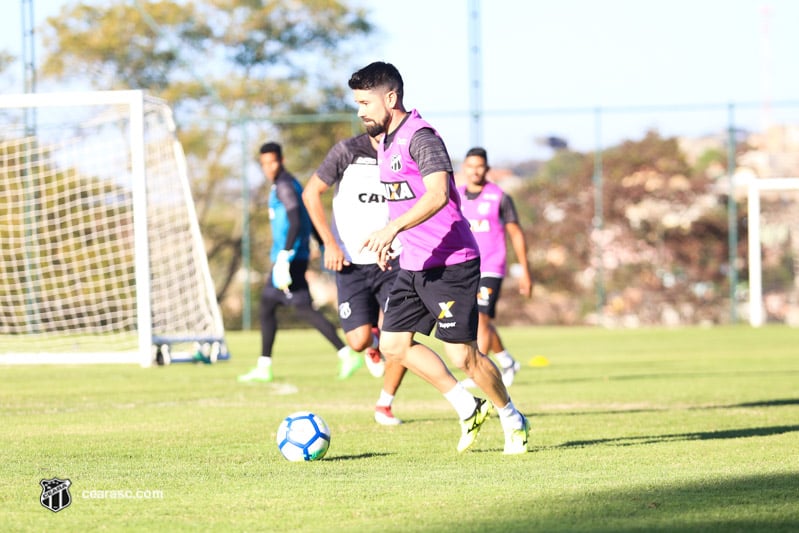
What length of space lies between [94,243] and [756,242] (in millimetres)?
14869

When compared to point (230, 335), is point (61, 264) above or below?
above

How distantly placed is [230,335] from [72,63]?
11.1 meters

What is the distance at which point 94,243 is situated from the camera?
18.8m

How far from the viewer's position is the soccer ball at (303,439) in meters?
7.09

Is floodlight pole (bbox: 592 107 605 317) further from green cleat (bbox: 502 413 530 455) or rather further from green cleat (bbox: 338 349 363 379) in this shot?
green cleat (bbox: 502 413 530 455)

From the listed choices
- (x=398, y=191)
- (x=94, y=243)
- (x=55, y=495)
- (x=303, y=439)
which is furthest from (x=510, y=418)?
(x=94, y=243)

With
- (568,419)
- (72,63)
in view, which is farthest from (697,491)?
(72,63)

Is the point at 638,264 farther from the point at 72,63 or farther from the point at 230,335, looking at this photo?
the point at 72,63

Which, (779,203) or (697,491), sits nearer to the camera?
(697,491)

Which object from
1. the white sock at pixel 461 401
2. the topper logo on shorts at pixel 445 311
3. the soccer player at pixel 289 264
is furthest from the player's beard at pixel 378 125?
the soccer player at pixel 289 264

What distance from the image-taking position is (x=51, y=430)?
866 centimetres

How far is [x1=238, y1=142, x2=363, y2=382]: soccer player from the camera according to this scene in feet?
41.4

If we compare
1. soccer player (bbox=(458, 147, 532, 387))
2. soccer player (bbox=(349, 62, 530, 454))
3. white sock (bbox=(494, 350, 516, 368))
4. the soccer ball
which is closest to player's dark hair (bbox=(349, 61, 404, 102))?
soccer player (bbox=(349, 62, 530, 454))

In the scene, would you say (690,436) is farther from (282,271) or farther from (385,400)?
(282,271)
